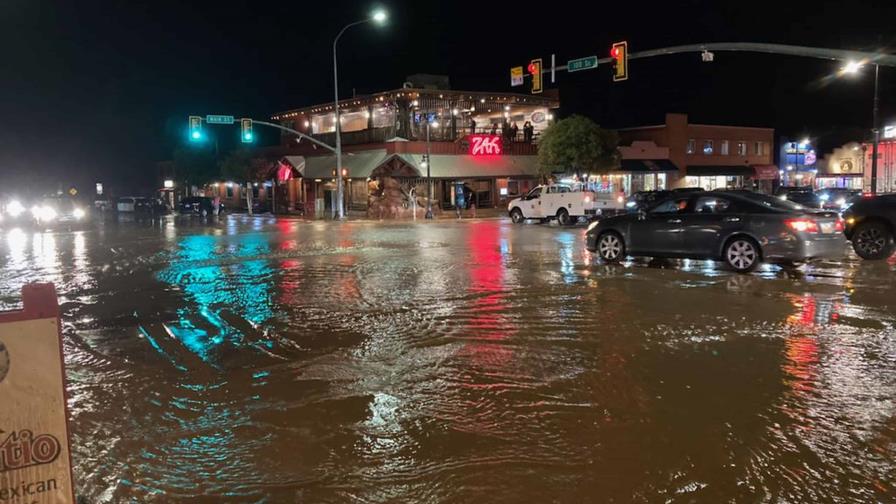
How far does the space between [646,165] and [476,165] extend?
14.9m

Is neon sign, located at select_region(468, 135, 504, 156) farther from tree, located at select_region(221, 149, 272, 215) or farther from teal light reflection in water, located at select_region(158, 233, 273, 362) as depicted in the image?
teal light reflection in water, located at select_region(158, 233, 273, 362)

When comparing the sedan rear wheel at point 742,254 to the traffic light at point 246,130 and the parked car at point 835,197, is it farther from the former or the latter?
the traffic light at point 246,130

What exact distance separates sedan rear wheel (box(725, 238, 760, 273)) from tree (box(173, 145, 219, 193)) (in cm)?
6149

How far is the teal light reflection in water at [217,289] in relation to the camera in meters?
8.79

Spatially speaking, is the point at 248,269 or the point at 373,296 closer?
the point at 373,296

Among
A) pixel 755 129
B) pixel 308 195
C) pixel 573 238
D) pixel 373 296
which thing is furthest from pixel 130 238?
pixel 755 129

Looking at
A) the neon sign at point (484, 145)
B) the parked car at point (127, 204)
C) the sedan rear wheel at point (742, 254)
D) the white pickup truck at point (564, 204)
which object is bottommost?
the sedan rear wheel at point (742, 254)

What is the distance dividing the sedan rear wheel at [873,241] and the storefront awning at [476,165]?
31.4 m

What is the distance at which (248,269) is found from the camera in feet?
50.6

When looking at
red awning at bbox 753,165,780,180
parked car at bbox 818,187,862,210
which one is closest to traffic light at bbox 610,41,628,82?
parked car at bbox 818,187,862,210

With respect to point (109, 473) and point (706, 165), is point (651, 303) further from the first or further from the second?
point (706, 165)

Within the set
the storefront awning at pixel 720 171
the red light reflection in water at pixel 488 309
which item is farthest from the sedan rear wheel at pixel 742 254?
the storefront awning at pixel 720 171

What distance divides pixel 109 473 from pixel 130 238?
23.1 meters

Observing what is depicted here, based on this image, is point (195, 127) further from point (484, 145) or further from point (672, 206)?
point (672, 206)
